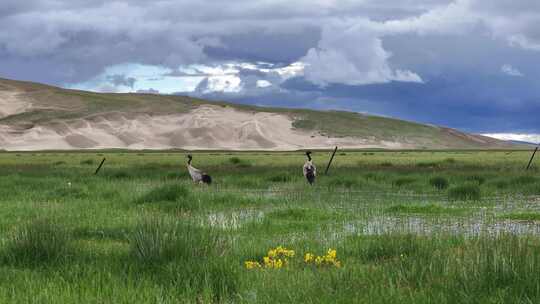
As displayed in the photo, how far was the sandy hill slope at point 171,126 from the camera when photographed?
12850cm

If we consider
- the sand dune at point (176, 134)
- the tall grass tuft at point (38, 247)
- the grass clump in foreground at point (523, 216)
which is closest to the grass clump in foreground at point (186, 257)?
the tall grass tuft at point (38, 247)

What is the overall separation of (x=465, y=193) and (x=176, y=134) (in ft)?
383

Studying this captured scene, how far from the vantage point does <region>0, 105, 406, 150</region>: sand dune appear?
124 meters

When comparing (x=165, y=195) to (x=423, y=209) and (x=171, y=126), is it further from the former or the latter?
(x=171, y=126)

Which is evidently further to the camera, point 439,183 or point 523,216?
point 439,183

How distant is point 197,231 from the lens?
10086 millimetres

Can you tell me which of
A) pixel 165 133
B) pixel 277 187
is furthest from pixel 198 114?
pixel 277 187

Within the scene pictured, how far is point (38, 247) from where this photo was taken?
961 cm

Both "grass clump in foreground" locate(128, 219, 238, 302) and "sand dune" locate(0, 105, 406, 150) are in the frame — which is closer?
"grass clump in foreground" locate(128, 219, 238, 302)

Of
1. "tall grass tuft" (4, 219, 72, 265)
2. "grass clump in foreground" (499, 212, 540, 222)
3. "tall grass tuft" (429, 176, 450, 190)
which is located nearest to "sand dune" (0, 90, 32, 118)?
"tall grass tuft" (429, 176, 450, 190)

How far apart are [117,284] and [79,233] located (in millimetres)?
6046

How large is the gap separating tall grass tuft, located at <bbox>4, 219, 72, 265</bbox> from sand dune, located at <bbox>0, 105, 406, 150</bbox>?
113017 millimetres

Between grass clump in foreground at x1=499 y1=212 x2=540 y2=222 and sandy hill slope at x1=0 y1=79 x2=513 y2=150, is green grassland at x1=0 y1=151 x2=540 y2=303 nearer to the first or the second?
grass clump in foreground at x1=499 y1=212 x2=540 y2=222

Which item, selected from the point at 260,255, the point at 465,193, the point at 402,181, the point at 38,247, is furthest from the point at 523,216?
the point at 402,181
